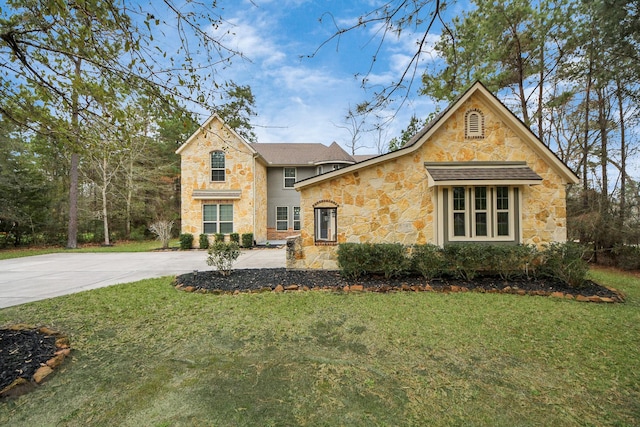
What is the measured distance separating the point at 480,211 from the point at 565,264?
2.32 metres

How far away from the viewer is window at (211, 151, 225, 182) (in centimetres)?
1568

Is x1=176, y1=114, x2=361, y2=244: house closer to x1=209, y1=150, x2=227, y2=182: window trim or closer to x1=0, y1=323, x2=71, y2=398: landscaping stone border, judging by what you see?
x1=209, y1=150, x2=227, y2=182: window trim

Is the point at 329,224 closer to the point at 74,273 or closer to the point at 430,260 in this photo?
the point at 430,260

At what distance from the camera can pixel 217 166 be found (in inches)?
619

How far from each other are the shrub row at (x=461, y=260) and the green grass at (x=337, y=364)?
4.71 feet

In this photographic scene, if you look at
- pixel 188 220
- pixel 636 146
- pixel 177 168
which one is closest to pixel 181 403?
pixel 188 220

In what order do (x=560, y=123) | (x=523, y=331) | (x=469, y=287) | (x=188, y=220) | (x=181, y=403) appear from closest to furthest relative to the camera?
(x=181, y=403), (x=523, y=331), (x=469, y=287), (x=560, y=123), (x=188, y=220)

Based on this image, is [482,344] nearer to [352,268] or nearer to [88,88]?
[352,268]

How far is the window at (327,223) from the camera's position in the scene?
830 cm

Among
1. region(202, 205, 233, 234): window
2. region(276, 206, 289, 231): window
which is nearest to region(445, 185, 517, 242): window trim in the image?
region(202, 205, 233, 234): window

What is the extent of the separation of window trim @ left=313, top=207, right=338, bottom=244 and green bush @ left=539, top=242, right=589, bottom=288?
5608mm

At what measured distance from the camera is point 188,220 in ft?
50.4

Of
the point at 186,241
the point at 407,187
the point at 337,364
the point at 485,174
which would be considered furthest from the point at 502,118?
the point at 186,241

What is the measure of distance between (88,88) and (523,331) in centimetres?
714
